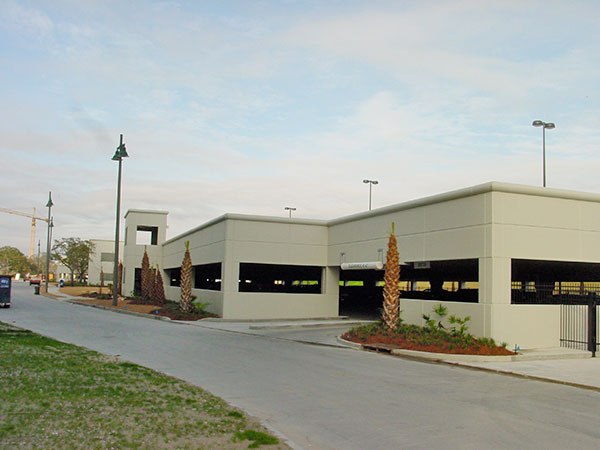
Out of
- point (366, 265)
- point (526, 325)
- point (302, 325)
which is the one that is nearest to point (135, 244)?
point (302, 325)

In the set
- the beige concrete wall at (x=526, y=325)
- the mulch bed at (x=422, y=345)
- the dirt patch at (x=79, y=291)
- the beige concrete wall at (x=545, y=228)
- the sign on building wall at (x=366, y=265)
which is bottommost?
the dirt patch at (x=79, y=291)

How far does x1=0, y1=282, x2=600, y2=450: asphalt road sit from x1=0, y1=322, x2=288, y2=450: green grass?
87 cm

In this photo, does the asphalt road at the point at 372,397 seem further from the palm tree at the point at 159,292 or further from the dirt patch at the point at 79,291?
the dirt patch at the point at 79,291

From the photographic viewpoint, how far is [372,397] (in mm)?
11133

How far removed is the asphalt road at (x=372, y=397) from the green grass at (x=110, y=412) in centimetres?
87

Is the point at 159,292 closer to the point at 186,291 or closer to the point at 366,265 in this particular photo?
the point at 186,291

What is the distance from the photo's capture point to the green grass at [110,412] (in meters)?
6.98

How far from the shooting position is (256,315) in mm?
32906

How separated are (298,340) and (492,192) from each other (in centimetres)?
902

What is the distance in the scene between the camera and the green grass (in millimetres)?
6977

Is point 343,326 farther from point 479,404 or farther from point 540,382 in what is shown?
point 479,404

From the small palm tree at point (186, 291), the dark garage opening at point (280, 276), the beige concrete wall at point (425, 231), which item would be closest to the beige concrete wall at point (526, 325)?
the beige concrete wall at point (425, 231)

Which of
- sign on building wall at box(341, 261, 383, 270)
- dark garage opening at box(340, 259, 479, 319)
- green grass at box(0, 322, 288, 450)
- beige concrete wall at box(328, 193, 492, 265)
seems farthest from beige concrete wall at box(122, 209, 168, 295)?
green grass at box(0, 322, 288, 450)

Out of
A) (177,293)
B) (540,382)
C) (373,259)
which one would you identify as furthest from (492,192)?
(177,293)
